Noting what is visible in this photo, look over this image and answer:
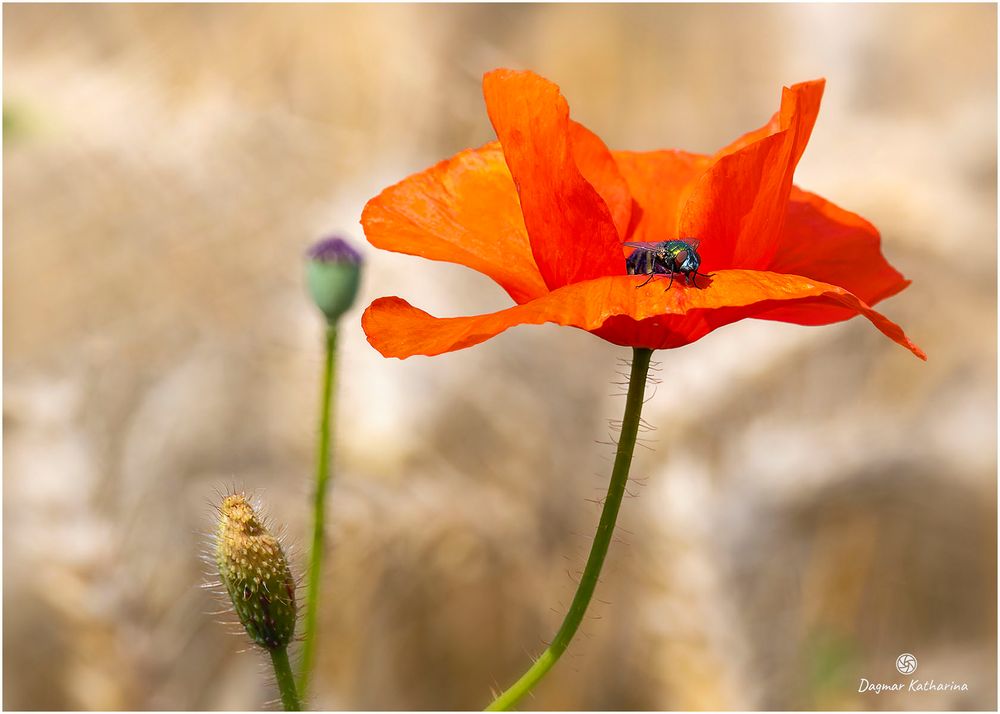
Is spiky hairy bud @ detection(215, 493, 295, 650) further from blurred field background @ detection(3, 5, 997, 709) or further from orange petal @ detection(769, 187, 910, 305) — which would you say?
blurred field background @ detection(3, 5, 997, 709)

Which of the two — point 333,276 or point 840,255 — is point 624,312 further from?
point 333,276

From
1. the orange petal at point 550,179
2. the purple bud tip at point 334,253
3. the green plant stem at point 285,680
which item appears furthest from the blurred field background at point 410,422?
the orange petal at point 550,179

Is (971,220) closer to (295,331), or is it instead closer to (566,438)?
(566,438)

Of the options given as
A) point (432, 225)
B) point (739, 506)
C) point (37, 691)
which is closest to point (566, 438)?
point (739, 506)

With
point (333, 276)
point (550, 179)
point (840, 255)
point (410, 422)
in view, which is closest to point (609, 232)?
point (550, 179)

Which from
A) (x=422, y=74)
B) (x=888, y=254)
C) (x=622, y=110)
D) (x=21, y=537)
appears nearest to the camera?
(x=21, y=537)

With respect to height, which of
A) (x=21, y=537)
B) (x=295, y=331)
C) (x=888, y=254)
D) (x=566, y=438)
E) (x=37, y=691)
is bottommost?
(x=37, y=691)
